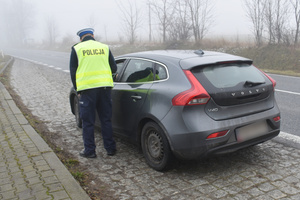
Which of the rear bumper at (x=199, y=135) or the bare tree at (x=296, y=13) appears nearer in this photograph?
the rear bumper at (x=199, y=135)

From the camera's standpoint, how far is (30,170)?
4.10 m

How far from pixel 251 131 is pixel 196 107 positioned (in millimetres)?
802

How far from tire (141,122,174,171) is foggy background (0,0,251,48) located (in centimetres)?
2086

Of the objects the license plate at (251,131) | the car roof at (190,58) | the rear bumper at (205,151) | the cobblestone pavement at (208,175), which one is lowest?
the cobblestone pavement at (208,175)

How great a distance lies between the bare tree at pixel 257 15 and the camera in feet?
61.7

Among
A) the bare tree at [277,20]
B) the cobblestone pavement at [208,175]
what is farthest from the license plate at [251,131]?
the bare tree at [277,20]

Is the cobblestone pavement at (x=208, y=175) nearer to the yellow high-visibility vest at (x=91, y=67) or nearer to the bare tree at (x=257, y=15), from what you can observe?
the yellow high-visibility vest at (x=91, y=67)

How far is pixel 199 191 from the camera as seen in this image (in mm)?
3621

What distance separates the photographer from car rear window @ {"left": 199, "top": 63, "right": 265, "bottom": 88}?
3961 mm

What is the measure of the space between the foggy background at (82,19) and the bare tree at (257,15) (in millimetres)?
4505

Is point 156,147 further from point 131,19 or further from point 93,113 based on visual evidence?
point 131,19

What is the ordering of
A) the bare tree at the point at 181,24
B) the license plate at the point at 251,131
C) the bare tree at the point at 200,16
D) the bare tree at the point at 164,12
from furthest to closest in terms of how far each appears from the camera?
the bare tree at the point at 164,12 < the bare tree at the point at 181,24 < the bare tree at the point at 200,16 < the license plate at the point at 251,131

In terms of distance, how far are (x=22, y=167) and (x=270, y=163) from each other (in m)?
3.26

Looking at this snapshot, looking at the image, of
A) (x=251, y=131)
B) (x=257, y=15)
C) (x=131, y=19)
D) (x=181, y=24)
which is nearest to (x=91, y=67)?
(x=251, y=131)
